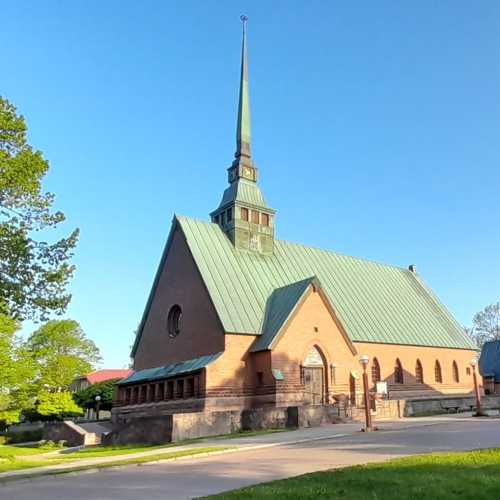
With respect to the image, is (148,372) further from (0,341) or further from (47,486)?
(47,486)

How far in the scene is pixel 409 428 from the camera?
73.9 feet

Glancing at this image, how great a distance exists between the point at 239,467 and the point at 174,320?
23535 mm

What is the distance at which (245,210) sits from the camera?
131 ft

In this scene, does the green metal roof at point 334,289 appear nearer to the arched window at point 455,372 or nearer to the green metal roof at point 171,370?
the arched window at point 455,372

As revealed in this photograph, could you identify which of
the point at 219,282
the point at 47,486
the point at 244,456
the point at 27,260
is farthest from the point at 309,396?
the point at 47,486

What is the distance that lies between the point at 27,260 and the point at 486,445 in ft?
63.1

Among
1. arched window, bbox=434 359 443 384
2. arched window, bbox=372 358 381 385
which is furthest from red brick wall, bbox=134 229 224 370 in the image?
arched window, bbox=434 359 443 384

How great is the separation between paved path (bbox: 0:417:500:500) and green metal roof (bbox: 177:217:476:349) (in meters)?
14.1

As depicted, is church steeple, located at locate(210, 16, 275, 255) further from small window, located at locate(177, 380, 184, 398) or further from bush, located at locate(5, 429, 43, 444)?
bush, located at locate(5, 429, 43, 444)

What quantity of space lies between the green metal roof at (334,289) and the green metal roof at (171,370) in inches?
96.5

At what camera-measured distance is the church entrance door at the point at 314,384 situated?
32.2 meters

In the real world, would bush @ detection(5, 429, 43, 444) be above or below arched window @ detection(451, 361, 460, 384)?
below

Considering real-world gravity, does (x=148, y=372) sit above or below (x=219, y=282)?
below

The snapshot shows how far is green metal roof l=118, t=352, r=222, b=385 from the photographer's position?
1257 inches
